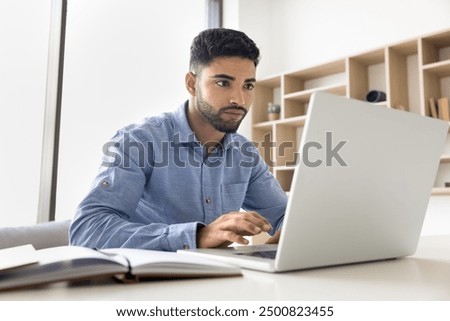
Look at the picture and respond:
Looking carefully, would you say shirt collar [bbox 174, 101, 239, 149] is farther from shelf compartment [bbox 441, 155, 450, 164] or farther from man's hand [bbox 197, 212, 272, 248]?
shelf compartment [bbox 441, 155, 450, 164]

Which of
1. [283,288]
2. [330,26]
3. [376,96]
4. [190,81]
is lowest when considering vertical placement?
[283,288]

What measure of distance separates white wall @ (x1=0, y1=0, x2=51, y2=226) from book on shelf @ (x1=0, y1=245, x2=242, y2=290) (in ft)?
7.35

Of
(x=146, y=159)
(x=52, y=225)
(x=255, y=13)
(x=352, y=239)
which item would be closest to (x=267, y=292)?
(x=352, y=239)

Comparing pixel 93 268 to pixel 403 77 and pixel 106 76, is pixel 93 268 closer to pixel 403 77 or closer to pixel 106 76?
pixel 106 76

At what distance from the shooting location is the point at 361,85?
3.26 m

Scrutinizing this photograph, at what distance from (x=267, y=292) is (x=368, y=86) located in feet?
10.1

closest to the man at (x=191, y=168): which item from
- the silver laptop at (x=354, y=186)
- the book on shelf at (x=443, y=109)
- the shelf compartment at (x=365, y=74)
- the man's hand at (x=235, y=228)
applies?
the man's hand at (x=235, y=228)

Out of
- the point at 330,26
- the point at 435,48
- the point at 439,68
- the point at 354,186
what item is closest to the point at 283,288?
the point at 354,186

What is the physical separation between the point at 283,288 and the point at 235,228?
34 centimetres

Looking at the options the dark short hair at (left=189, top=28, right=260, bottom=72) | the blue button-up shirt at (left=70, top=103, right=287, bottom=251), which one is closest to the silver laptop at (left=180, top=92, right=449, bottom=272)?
the blue button-up shirt at (left=70, top=103, right=287, bottom=251)

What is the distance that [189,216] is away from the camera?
144 centimetres

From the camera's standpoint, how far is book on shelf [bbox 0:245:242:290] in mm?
518

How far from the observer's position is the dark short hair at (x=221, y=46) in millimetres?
1571

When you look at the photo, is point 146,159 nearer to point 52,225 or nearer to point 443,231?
point 52,225
